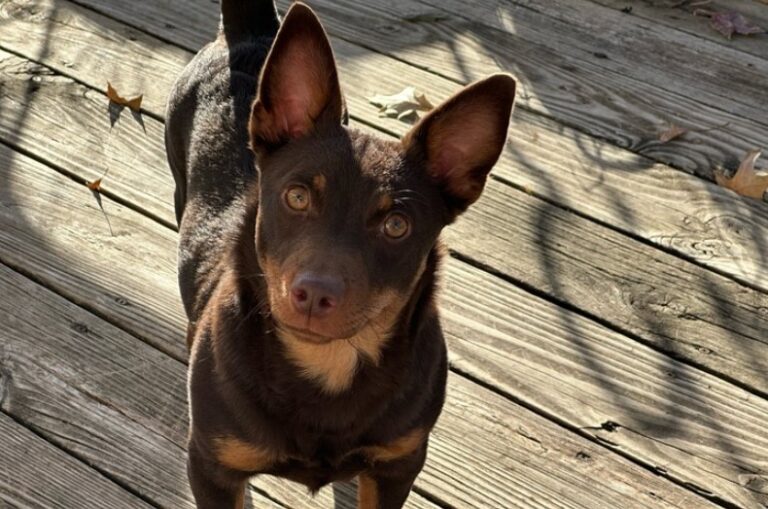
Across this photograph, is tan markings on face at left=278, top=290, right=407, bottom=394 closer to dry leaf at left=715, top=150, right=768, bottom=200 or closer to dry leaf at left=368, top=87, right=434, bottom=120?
dry leaf at left=368, top=87, right=434, bottom=120

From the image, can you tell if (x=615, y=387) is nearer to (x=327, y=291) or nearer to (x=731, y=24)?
(x=327, y=291)

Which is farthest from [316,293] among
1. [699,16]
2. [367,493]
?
[699,16]

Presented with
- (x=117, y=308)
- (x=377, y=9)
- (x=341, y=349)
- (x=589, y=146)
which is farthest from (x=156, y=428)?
(x=377, y=9)

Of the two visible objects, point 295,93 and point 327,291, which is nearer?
point 327,291

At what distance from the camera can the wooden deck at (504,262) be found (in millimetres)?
3232

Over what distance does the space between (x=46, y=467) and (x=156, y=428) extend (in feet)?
1.07

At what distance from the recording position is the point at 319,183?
2.51m

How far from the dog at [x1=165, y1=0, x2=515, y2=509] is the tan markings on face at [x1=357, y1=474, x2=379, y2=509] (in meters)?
0.01

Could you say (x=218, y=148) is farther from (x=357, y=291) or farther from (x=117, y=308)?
(x=357, y=291)

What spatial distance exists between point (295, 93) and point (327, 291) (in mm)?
550

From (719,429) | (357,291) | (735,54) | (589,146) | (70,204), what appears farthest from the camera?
(735,54)

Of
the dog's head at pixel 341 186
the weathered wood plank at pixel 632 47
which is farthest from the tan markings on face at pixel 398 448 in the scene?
the weathered wood plank at pixel 632 47

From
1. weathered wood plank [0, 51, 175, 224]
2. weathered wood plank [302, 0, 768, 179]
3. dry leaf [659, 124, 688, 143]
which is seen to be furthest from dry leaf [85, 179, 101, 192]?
dry leaf [659, 124, 688, 143]

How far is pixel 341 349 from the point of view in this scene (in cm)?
277
